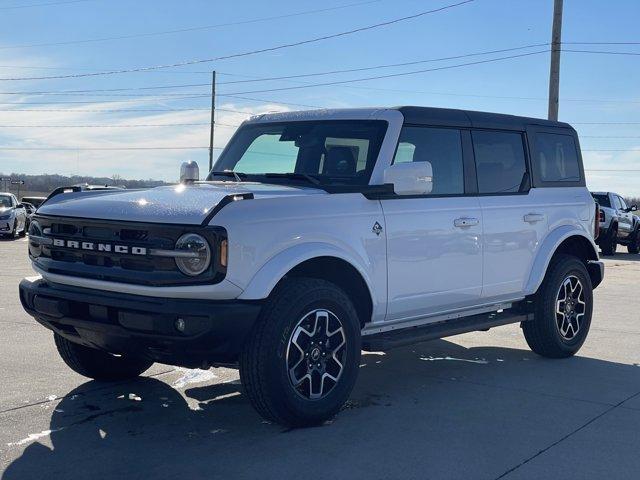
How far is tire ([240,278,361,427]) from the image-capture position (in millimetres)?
4680

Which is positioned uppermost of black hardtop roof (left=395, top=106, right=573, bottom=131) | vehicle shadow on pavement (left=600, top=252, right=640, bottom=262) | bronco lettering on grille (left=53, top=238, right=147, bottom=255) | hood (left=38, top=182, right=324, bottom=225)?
black hardtop roof (left=395, top=106, right=573, bottom=131)

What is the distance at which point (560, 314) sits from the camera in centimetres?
731

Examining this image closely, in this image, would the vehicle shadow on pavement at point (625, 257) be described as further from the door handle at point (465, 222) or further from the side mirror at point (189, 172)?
the side mirror at point (189, 172)

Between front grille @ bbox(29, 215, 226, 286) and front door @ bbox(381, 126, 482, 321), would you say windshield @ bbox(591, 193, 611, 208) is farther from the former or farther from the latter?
front grille @ bbox(29, 215, 226, 286)

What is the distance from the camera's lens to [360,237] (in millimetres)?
5297

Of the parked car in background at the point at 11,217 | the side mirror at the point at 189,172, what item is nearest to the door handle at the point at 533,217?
the side mirror at the point at 189,172

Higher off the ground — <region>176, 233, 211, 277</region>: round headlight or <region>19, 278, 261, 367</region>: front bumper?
<region>176, 233, 211, 277</region>: round headlight

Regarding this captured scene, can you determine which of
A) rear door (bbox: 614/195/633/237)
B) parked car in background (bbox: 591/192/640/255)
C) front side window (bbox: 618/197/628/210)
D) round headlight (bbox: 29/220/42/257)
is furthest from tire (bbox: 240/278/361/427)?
front side window (bbox: 618/197/628/210)

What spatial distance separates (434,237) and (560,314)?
208cm

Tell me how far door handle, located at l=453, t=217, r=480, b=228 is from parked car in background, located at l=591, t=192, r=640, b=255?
17.6 m

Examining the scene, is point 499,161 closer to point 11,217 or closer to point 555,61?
point 555,61

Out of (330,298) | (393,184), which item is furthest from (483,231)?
(330,298)

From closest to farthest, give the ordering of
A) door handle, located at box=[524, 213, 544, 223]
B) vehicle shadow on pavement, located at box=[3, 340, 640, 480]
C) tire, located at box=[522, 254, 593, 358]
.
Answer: vehicle shadow on pavement, located at box=[3, 340, 640, 480], door handle, located at box=[524, 213, 544, 223], tire, located at box=[522, 254, 593, 358]

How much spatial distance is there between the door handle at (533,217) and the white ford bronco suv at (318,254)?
25 millimetres
